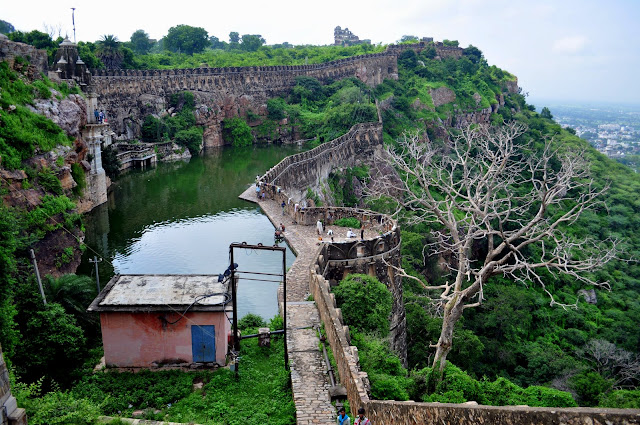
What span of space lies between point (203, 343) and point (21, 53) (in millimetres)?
20109

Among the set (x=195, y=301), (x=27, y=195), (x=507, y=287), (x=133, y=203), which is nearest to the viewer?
(x=195, y=301)

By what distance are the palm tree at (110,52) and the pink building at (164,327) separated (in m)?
48.3

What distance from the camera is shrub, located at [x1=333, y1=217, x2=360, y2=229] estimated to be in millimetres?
24641

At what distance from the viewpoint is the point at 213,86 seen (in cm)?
6128

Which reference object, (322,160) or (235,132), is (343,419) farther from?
(235,132)

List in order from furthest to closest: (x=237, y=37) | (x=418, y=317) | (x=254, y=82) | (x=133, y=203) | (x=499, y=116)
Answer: (x=237, y=37), (x=499, y=116), (x=254, y=82), (x=133, y=203), (x=418, y=317)

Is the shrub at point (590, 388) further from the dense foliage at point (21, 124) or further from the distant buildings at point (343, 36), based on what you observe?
the distant buildings at point (343, 36)

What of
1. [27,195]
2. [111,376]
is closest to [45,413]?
[111,376]

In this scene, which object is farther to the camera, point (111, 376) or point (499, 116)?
point (499, 116)

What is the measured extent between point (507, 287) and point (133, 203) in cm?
2406

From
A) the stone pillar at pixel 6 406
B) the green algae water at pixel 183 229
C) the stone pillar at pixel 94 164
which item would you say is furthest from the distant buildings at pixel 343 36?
the stone pillar at pixel 6 406

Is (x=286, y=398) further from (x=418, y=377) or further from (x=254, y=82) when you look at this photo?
(x=254, y=82)

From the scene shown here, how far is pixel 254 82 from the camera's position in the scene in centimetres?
6538

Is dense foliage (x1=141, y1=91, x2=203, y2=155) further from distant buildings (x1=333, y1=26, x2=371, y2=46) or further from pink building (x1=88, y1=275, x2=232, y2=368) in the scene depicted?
distant buildings (x1=333, y1=26, x2=371, y2=46)
